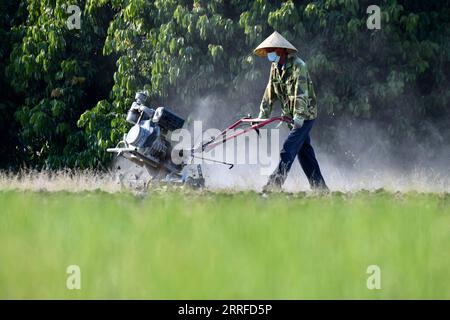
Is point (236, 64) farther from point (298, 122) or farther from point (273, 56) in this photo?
point (298, 122)

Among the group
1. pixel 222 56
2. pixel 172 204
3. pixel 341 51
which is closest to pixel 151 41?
pixel 222 56

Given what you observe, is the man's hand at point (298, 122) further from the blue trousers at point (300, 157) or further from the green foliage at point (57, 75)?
the green foliage at point (57, 75)

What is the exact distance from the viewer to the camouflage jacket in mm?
11523

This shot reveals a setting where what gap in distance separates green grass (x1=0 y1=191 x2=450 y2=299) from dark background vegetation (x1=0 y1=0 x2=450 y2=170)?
8.47 meters

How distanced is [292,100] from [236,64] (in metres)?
5.17

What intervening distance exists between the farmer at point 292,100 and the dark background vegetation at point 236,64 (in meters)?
4.11

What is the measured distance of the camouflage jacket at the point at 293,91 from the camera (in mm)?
11523

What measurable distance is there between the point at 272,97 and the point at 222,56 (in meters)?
4.96

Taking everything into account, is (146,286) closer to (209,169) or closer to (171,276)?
(171,276)

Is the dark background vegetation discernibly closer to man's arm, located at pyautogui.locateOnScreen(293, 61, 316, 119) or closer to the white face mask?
the white face mask

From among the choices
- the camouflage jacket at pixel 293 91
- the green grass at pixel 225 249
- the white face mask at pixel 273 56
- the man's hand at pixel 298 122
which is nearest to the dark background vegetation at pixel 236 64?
the camouflage jacket at pixel 293 91

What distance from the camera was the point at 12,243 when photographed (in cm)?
670

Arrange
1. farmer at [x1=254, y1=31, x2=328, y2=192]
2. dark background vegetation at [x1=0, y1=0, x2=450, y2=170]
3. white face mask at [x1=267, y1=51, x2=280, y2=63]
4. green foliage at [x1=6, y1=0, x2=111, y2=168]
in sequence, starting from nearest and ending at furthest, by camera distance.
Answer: farmer at [x1=254, y1=31, x2=328, y2=192]
white face mask at [x1=267, y1=51, x2=280, y2=63]
dark background vegetation at [x1=0, y1=0, x2=450, y2=170]
green foliage at [x1=6, y1=0, x2=111, y2=168]

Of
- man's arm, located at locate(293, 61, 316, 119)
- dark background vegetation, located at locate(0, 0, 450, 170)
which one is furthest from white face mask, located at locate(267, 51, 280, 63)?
dark background vegetation, located at locate(0, 0, 450, 170)
